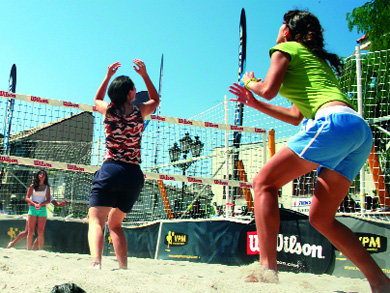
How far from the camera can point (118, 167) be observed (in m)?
3.16

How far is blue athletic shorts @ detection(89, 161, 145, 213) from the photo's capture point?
10.3 feet

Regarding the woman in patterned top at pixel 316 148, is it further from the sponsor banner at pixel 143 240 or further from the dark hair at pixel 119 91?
the sponsor banner at pixel 143 240

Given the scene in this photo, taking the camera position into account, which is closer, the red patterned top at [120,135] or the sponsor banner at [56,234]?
the red patterned top at [120,135]

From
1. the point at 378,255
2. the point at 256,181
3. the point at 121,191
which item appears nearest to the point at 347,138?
the point at 256,181

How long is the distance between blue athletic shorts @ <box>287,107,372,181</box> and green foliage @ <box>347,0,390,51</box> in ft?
43.2

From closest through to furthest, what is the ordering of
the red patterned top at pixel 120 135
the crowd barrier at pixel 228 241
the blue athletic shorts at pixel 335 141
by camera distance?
the blue athletic shorts at pixel 335 141, the red patterned top at pixel 120 135, the crowd barrier at pixel 228 241

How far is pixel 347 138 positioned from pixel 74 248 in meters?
8.01

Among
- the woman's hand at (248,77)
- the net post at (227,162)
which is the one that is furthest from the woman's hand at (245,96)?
the net post at (227,162)

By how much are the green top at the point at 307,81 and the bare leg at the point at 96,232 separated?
1.72 meters

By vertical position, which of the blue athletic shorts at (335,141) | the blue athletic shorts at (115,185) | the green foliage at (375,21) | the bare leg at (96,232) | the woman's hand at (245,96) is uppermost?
the green foliage at (375,21)

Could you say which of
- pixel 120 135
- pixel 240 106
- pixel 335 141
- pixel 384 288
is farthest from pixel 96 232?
pixel 240 106

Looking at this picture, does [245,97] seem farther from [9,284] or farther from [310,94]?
[9,284]

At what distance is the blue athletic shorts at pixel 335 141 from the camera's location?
2.24 m

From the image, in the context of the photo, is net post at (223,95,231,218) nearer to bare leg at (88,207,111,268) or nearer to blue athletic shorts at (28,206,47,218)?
blue athletic shorts at (28,206,47,218)
